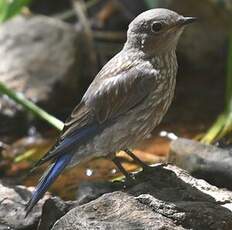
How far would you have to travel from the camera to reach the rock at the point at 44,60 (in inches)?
340

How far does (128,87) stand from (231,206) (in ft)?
3.62

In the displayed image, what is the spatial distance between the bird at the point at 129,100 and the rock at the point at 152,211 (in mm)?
415

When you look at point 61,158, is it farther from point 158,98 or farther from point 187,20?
point 187,20

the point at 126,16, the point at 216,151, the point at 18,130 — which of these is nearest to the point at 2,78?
the point at 18,130

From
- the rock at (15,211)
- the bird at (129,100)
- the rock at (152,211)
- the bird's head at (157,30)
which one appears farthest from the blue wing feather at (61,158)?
the bird's head at (157,30)

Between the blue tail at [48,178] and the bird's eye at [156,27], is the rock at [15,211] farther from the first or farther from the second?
the bird's eye at [156,27]

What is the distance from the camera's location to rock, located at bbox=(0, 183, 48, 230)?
5.75m

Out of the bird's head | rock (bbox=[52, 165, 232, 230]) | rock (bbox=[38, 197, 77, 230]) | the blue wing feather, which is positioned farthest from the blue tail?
the bird's head

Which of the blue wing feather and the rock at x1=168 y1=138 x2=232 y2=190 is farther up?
the blue wing feather

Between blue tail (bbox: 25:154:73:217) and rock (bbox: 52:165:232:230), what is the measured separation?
441 mm

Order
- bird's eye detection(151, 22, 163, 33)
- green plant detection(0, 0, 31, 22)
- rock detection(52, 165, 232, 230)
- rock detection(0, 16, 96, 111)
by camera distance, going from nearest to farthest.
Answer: rock detection(52, 165, 232, 230)
bird's eye detection(151, 22, 163, 33)
green plant detection(0, 0, 31, 22)
rock detection(0, 16, 96, 111)

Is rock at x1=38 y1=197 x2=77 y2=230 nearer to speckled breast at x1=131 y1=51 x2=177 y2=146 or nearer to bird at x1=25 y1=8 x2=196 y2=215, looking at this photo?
bird at x1=25 y1=8 x2=196 y2=215

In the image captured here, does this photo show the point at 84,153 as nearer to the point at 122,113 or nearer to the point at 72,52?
the point at 122,113

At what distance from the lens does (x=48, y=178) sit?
214 inches
